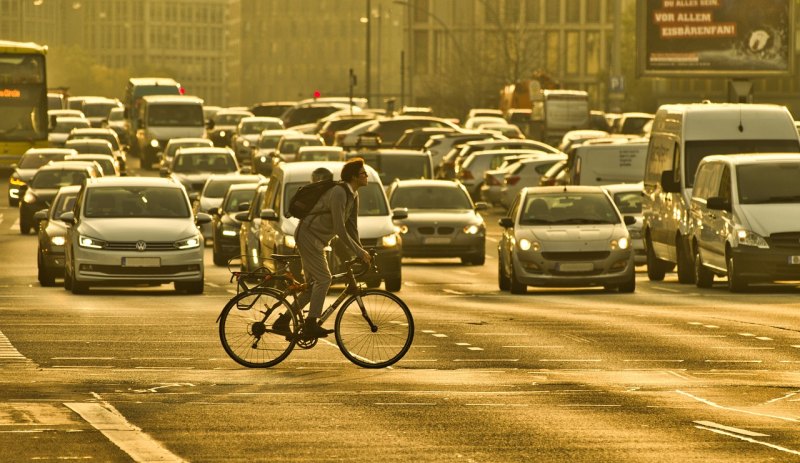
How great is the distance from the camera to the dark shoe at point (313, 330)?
16875 millimetres

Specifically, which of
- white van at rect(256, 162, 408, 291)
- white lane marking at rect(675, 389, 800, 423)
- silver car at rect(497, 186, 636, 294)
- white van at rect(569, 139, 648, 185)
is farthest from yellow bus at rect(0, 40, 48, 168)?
white lane marking at rect(675, 389, 800, 423)

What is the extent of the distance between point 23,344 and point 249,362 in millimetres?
2956

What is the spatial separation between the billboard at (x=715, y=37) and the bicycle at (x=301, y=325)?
49751 mm

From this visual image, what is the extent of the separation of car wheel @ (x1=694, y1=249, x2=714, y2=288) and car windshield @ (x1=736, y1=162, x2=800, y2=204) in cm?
149

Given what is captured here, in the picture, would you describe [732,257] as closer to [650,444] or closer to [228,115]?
[650,444]

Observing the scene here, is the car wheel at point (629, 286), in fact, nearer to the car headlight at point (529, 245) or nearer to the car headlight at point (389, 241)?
the car headlight at point (529, 245)

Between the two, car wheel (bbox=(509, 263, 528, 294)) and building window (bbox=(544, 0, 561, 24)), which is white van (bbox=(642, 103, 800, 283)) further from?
building window (bbox=(544, 0, 561, 24))

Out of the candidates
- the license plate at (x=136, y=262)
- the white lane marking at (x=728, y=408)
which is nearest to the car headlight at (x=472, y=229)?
the license plate at (x=136, y=262)

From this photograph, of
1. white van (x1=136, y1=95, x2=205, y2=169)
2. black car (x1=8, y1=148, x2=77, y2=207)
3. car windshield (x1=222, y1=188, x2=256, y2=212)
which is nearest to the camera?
car windshield (x1=222, y1=188, x2=256, y2=212)

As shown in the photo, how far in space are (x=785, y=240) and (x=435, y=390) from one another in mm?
12990

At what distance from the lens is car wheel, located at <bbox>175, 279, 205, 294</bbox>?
92.3 feet

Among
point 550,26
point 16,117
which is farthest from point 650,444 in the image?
point 550,26

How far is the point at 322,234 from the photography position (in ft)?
55.3

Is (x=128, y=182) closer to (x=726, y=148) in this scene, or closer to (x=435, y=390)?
(x=726, y=148)
